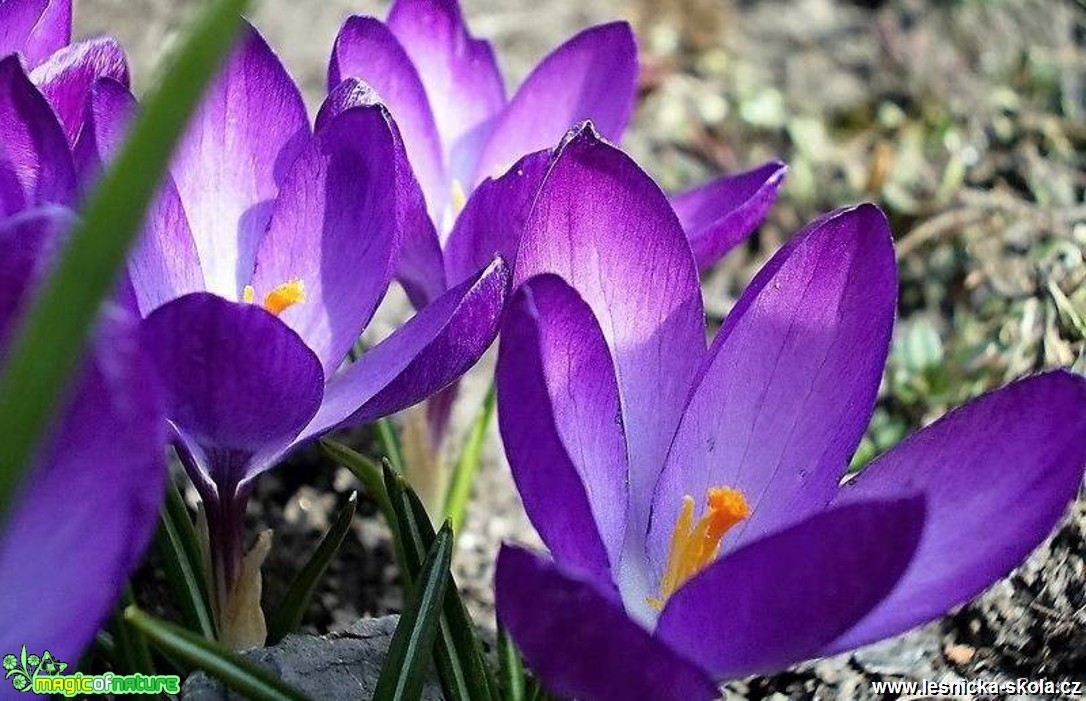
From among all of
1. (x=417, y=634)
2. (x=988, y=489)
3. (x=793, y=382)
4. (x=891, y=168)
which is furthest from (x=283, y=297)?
(x=891, y=168)

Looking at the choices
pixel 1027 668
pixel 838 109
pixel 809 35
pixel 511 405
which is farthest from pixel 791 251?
pixel 809 35

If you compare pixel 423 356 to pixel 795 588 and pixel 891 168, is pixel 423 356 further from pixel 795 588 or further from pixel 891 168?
pixel 891 168

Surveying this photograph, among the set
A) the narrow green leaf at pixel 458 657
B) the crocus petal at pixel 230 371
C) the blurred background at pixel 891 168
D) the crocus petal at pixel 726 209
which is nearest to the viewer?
the crocus petal at pixel 230 371

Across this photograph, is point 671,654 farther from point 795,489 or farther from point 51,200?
point 51,200

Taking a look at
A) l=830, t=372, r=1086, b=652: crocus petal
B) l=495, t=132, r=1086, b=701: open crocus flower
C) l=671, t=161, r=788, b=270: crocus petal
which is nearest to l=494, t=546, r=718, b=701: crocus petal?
l=495, t=132, r=1086, b=701: open crocus flower

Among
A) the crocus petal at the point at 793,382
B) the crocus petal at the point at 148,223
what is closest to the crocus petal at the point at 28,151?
the crocus petal at the point at 148,223

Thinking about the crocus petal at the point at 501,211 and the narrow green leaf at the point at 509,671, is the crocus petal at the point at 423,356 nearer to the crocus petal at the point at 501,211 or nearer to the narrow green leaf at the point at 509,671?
the crocus petal at the point at 501,211
